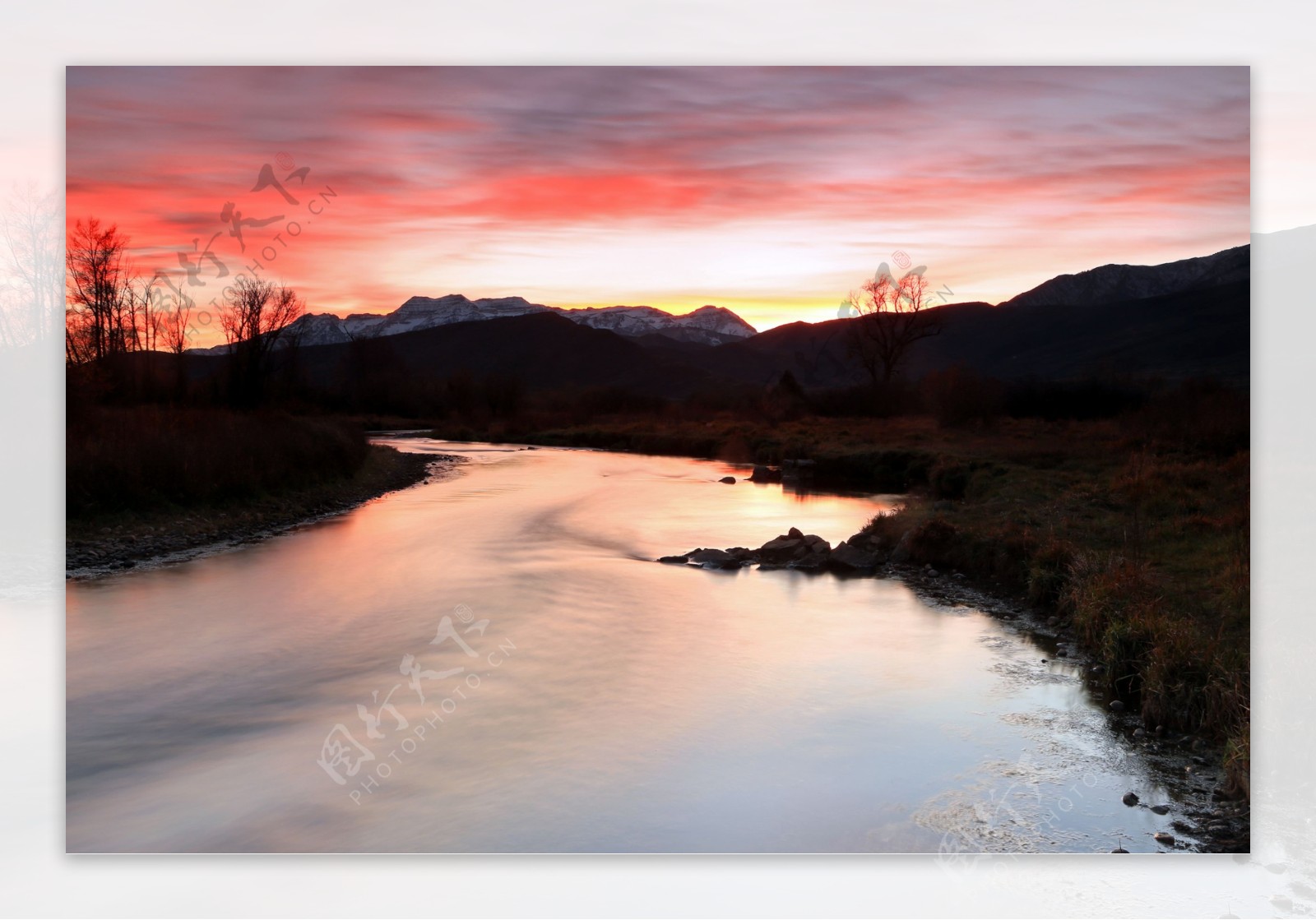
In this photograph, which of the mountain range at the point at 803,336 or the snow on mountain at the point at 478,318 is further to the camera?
the snow on mountain at the point at 478,318

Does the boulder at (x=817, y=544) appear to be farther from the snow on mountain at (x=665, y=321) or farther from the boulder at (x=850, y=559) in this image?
the snow on mountain at (x=665, y=321)

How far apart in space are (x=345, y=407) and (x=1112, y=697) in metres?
9.35

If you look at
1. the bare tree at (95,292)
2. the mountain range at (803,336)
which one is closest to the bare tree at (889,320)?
the mountain range at (803,336)

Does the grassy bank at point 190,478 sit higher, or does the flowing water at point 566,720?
the grassy bank at point 190,478

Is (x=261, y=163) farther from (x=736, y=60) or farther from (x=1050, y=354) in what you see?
(x=1050, y=354)

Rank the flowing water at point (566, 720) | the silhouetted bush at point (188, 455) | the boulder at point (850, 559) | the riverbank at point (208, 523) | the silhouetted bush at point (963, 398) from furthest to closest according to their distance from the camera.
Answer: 1. the silhouetted bush at point (963, 398)
2. the boulder at point (850, 559)
3. the riverbank at point (208, 523)
4. the silhouetted bush at point (188, 455)
5. the flowing water at point (566, 720)

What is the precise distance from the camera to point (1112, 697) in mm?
6156

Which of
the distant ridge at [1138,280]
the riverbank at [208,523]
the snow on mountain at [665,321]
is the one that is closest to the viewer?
the distant ridge at [1138,280]

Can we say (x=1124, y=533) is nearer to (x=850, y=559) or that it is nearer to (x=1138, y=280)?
(x=1138, y=280)

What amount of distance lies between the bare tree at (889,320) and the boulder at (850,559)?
260 centimetres

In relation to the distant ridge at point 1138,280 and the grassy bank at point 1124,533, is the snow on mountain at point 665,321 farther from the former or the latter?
the grassy bank at point 1124,533
